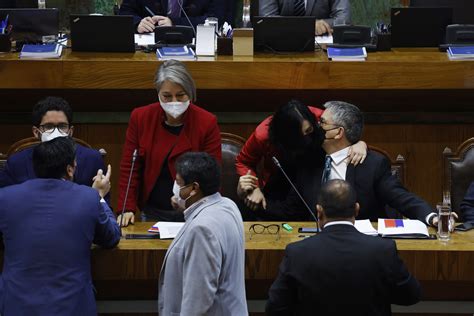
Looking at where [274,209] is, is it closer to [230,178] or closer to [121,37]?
[230,178]

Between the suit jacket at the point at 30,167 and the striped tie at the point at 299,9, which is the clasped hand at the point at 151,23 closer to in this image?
the striped tie at the point at 299,9

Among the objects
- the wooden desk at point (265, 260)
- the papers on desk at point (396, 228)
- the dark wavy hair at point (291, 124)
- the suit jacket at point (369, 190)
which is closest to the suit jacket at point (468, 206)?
the suit jacket at point (369, 190)

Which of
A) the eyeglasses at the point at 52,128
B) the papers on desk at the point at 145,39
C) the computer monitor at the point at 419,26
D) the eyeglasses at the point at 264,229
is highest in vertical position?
the computer monitor at the point at 419,26

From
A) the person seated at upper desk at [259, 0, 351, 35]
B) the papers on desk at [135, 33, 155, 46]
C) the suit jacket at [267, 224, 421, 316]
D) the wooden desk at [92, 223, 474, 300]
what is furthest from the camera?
the person seated at upper desk at [259, 0, 351, 35]

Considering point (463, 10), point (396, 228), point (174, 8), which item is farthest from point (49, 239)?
point (463, 10)

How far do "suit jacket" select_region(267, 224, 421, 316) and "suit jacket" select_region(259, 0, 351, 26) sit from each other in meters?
3.45

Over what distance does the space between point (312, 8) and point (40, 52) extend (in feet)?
6.17

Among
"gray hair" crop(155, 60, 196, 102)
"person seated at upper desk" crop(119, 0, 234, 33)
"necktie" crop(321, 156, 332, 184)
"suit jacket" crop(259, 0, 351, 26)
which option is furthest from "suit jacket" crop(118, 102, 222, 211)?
"suit jacket" crop(259, 0, 351, 26)

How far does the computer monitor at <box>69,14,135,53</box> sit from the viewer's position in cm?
588

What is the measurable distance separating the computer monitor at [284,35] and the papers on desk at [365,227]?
1660mm

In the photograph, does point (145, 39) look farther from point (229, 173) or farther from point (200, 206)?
point (200, 206)

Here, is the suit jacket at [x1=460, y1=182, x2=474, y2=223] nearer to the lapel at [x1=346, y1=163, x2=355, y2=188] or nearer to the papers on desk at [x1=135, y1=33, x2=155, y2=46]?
the lapel at [x1=346, y1=163, x2=355, y2=188]

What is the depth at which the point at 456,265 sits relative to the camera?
415cm

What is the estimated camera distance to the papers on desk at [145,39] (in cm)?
622
